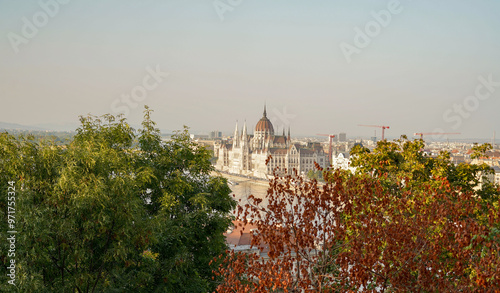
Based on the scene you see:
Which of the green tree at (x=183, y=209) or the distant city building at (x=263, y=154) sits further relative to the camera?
the distant city building at (x=263, y=154)

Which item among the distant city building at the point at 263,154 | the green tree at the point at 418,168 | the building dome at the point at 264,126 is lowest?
the distant city building at the point at 263,154

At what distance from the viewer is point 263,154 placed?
77.6m

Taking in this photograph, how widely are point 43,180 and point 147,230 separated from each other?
144cm

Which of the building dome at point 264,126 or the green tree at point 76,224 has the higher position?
the building dome at point 264,126

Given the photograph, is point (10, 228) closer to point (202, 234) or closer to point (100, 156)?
point (100, 156)

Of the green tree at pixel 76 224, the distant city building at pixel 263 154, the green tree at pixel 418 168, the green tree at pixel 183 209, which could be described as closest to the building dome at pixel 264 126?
the distant city building at pixel 263 154

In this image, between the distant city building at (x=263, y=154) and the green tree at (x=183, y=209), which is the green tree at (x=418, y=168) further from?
the distant city building at (x=263, y=154)

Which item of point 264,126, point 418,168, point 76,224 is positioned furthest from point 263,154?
point 76,224

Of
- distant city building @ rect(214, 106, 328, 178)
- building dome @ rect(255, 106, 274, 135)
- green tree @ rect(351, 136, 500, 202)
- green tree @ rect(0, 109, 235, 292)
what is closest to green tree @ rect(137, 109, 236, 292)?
green tree @ rect(0, 109, 235, 292)

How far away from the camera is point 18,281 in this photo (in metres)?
4.22

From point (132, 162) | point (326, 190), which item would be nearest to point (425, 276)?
point (326, 190)

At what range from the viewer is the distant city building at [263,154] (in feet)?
240

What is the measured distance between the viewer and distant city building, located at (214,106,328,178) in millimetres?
73125

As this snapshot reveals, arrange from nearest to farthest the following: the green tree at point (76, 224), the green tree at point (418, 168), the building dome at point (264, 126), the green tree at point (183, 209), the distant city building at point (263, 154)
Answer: the green tree at point (76, 224) → the green tree at point (183, 209) → the green tree at point (418, 168) → the distant city building at point (263, 154) → the building dome at point (264, 126)
